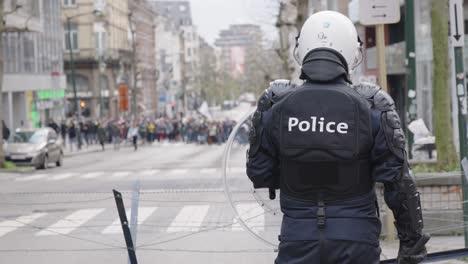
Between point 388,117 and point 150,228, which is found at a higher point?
point 388,117

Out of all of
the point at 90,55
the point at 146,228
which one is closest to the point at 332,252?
the point at 146,228

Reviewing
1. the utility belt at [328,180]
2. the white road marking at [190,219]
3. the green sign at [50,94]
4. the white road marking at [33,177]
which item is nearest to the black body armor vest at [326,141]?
the utility belt at [328,180]

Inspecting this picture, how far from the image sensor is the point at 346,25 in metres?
4.74

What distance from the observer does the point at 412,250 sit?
15.0 ft

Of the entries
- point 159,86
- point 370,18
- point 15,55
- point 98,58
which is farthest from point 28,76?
point 159,86

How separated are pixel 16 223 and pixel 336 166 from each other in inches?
213

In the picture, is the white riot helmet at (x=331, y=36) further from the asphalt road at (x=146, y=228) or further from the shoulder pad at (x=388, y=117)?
the asphalt road at (x=146, y=228)

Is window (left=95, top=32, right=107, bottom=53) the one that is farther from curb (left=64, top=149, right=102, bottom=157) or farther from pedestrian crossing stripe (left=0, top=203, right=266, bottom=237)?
pedestrian crossing stripe (left=0, top=203, right=266, bottom=237)

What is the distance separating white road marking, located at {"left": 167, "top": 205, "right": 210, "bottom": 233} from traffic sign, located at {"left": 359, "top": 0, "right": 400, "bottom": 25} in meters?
2.91

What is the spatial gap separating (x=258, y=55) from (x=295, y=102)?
401ft

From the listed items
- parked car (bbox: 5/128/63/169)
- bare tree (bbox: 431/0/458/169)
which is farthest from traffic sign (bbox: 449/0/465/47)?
parked car (bbox: 5/128/63/169)

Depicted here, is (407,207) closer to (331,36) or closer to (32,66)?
(331,36)

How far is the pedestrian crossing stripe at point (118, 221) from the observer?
8555 millimetres

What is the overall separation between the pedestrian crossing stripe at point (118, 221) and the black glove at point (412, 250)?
387 cm
